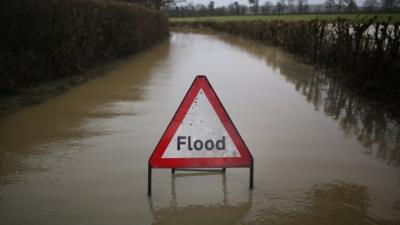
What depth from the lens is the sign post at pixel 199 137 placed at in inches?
168

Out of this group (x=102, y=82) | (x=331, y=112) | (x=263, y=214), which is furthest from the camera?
(x=102, y=82)

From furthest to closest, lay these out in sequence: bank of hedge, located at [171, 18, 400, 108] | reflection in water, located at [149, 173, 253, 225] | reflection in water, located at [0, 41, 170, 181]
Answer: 1. bank of hedge, located at [171, 18, 400, 108]
2. reflection in water, located at [0, 41, 170, 181]
3. reflection in water, located at [149, 173, 253, 225]

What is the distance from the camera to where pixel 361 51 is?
10719mm

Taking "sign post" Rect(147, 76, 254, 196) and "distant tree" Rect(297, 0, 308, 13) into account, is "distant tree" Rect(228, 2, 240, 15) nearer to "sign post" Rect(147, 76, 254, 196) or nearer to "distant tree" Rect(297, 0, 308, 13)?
"distant tree" Rect(297, 0, 308, 13)

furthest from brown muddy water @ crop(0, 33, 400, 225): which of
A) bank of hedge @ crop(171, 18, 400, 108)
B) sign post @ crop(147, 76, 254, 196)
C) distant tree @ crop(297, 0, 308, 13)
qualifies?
distant tree @ crop(297, 0, 308, 13)

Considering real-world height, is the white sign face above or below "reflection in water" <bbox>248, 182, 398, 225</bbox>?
above

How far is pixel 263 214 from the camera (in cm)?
397

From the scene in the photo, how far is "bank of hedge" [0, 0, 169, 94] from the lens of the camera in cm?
897

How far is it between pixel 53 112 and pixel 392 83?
6680mm

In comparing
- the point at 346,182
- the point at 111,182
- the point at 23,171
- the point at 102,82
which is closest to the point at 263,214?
the point at 346,182

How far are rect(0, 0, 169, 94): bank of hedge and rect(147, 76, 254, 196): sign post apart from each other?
5308 mm

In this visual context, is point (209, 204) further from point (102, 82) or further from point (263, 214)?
point (102, 82)

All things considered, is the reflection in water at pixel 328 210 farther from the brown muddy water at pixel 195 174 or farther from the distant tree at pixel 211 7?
the distant tree at pixel 211 7

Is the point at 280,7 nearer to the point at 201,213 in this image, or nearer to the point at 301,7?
the point at 301,7
